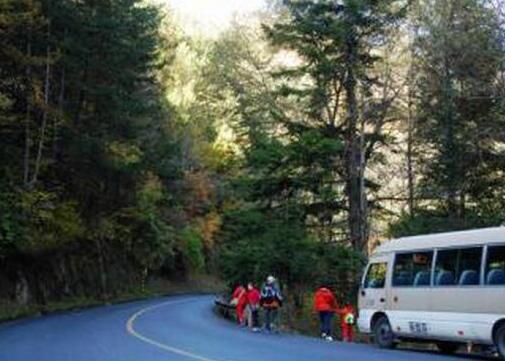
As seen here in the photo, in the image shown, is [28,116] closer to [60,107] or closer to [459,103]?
[60,107]

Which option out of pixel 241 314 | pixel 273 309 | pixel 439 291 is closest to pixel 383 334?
pixel 439 291

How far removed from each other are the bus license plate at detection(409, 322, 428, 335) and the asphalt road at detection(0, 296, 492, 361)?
0.76 m

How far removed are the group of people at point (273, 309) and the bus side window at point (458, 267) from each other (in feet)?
18.3

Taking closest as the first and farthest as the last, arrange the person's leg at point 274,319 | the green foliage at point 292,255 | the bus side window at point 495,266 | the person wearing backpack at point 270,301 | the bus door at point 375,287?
the bus side window at point 495,266
the bus door at point 375,287
the person wearing backpack at point 270,301
the person's leg at point 274,319
the green foliage at point 292,255

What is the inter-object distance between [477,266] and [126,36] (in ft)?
95.0

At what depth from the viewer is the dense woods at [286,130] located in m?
Result: 34.9

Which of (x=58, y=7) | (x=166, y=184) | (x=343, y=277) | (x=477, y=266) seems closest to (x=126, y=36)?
(x=58, y=7)

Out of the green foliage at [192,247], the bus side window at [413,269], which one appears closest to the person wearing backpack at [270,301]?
the bus side window at [413,269]

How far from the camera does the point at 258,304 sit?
31.1 meters

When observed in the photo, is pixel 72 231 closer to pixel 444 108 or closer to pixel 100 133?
pixel 100 133

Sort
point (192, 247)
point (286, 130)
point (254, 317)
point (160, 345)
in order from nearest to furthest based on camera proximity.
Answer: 1. point (160, 345)
2. point (254, 317)
3. point (286, 130)
4. point (192, 247)

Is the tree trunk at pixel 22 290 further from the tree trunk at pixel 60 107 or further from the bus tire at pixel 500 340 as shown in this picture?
the bus tire at pixel 500 340

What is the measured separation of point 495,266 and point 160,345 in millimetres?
8105

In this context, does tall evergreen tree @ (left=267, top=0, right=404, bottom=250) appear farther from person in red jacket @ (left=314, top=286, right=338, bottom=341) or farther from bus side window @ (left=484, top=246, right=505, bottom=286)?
bus side window @ (left=484, top=246, right=505, bottom=286)
